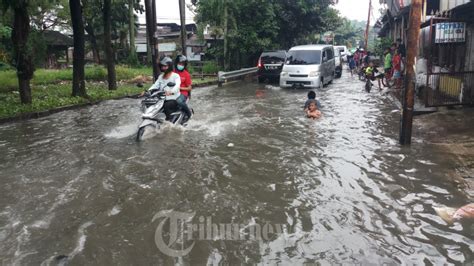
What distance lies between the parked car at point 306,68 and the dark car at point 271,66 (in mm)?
3539

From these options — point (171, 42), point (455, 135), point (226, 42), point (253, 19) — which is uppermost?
point (253, 19)

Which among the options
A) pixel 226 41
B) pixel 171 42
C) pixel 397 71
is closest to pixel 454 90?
pixel 397 71

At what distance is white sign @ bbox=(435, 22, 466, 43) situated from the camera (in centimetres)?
1158

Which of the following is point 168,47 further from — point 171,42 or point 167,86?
point 167,86

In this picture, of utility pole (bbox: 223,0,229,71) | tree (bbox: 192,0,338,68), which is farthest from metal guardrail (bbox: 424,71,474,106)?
tree (bbox: 192,0,338,68)

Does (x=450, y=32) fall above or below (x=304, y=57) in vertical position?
above

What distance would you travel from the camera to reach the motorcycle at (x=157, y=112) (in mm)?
8977

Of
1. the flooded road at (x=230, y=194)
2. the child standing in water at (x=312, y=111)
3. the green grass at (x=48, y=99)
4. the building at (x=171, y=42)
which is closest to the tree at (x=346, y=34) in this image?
the building at (x=171, y=42)

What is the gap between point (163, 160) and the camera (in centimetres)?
746

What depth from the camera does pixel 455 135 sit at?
29.3 ft

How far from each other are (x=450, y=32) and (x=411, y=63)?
469cm

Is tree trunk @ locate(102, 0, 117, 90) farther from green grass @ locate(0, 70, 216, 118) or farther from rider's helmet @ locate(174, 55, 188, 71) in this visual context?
rider's helmet @ locate(174, 55, 188, 71)

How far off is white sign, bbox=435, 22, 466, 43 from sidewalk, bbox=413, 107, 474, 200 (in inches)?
75.7

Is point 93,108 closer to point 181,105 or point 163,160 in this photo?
point 181,105
